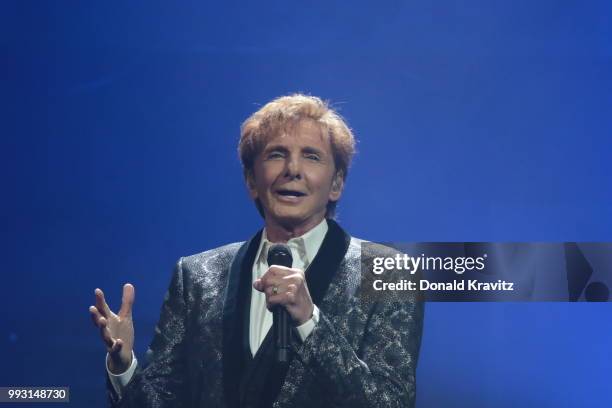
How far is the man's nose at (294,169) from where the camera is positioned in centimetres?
295

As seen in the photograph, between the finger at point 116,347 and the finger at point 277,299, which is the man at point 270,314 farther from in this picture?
the finger at point 277,299

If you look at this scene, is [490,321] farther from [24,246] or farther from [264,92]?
[24,246]

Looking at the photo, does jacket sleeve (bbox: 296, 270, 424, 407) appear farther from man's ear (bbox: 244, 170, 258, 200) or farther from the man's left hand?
man's ear (bbox: 244, 170, 258, 200)

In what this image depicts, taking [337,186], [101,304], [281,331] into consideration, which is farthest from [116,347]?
[337,186]

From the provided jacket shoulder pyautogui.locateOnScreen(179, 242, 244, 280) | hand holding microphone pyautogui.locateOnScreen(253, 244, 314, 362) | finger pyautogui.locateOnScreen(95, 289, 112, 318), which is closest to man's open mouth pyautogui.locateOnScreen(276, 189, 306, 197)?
jacket shoulder pyautogui.locateOnScreen(179, 242, 244, 280)

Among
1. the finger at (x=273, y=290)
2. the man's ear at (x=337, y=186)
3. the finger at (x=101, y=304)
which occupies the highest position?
the man's ear at (x=337, y=186)

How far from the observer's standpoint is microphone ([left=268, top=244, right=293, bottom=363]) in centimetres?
236

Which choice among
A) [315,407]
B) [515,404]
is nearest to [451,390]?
[515,404]

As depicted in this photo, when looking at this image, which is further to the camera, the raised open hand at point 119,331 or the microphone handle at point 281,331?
the raised open hand at point 119,331

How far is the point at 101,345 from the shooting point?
315cm

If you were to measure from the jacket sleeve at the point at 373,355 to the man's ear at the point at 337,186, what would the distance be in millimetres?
411

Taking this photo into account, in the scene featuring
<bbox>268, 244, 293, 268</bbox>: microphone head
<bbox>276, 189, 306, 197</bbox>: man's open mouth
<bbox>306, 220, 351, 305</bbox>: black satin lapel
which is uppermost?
<bbox>276, 189, 306, 197</bbox>: man's open mouth

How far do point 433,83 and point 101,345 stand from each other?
5.16ft

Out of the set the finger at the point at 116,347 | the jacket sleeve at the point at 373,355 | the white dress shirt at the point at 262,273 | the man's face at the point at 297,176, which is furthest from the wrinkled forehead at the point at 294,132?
the finger at the point at 116,347
